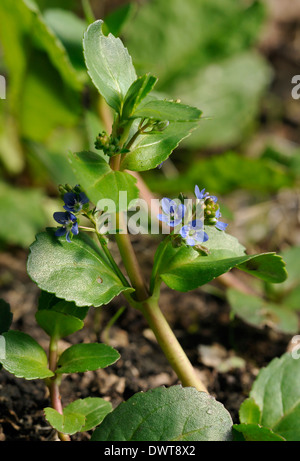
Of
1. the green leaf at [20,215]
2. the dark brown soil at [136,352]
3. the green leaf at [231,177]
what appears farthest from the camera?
the green leaf at [231,177]

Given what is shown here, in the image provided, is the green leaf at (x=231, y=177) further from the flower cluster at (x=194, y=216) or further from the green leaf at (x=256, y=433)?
the green leaf at (x=256, y=433)

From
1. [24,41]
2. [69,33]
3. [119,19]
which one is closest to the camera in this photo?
[119,19]

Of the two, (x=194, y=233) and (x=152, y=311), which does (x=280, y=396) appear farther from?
(x=194, y=233)

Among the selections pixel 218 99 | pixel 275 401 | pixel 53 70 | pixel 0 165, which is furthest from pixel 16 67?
pixel 275 401

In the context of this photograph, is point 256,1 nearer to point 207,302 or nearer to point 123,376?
point 207,302

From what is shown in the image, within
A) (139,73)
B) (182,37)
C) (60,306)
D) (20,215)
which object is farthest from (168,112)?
(182,37)

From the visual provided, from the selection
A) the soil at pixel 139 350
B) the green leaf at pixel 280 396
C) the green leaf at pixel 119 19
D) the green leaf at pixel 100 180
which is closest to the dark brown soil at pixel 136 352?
the soil at pixel 139 350
